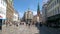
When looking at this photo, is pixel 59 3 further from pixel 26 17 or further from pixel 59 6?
pixel 26 17

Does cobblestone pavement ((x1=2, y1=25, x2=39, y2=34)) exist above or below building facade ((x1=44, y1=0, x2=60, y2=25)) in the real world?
below

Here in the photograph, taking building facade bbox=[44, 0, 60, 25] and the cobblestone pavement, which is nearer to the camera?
the cobblestone pavement

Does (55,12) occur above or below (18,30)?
above

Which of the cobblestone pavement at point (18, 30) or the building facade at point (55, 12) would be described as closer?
the cobblestone pavement at point (18, 30)

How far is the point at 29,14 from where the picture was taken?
124 metres

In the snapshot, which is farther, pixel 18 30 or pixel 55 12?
pixel 55 12

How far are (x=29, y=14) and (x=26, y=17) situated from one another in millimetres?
3748

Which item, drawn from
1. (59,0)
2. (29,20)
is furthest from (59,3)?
(29,20)

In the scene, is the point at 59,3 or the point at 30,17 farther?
the point at 30,17

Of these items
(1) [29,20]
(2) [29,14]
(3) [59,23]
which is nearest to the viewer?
(3) [59,23]

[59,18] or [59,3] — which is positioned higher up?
[59,3]

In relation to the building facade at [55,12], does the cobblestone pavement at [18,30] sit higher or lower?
lower

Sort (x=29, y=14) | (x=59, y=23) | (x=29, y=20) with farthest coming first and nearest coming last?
(x=29, y=14) < (x=29, y=20) < (x=59, y=23)

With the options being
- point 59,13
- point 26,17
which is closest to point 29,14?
point 26,17
